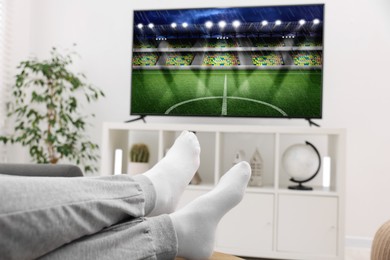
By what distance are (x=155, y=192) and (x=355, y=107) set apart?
7.21 feet

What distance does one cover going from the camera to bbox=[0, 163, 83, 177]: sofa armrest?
1.33 metres

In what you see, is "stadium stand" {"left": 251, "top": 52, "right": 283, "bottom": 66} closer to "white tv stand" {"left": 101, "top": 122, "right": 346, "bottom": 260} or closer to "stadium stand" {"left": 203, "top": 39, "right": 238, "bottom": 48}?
"stadium stand" {"left": 203, "top": 39, "right": 238, "bottom": 48}

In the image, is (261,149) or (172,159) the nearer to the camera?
(172,159)

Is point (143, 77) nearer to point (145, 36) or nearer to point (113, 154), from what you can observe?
point (145, 36)

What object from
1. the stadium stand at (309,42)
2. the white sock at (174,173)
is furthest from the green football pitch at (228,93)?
the white sock at (174,173)

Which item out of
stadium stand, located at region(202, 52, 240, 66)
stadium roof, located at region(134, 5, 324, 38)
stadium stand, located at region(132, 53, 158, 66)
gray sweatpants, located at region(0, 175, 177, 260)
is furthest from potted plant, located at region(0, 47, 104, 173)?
gray sweatpants, located at region(0, 175, 177, 260)

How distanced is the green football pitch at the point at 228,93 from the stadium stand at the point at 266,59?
48 millimetres

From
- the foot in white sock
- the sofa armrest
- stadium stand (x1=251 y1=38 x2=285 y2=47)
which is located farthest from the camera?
stadium stand (x1=251 y1=38 x2=285 y2=47)

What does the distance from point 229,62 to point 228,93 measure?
0.19m

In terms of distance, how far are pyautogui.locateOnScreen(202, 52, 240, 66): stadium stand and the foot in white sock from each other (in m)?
A: 1.68

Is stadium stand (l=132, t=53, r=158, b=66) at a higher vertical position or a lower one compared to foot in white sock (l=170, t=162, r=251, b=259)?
higher

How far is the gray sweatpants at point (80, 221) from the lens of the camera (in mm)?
749

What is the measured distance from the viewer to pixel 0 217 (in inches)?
28.4

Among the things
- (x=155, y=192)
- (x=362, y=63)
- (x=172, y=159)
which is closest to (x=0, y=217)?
(x=155, y=192)
